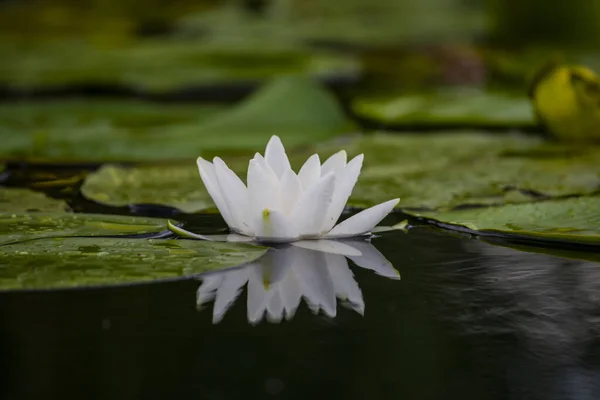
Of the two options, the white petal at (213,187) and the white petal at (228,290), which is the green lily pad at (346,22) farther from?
the white petal at (228,290)

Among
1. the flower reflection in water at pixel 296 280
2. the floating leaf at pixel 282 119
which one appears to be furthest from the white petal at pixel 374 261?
the floating leaf at pixel 282 119

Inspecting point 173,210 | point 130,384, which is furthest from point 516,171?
point 130,384

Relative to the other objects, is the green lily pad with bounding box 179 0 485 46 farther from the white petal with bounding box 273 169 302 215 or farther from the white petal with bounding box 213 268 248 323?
the white petal with bounding box 213 268 248 323

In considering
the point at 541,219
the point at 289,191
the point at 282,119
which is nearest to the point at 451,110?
the point at 282,119

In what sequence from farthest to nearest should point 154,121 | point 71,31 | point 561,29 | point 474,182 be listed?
point 71,31 < point 561,29 < point 154,121 < point 474,182

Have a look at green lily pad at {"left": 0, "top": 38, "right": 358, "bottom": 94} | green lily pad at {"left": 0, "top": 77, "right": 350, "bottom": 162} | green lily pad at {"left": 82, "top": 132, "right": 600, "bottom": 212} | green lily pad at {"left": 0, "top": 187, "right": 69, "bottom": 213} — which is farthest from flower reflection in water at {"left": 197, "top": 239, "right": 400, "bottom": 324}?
green lily pad at {"left": 0, "top": 38, "right": 358, "bottom": 94}

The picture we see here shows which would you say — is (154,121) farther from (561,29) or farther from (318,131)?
(561,29)

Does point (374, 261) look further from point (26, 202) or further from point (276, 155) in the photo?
point (26, 202)

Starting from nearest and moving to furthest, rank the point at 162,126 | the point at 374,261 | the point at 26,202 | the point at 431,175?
the point at 374,261 → the point at 26,202 → the point at 431,175 → the point at 162,126
